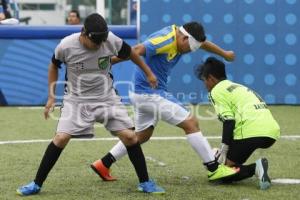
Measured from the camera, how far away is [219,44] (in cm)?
1248

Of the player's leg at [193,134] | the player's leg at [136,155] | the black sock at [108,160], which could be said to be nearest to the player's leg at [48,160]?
the player's leg at [136,155]

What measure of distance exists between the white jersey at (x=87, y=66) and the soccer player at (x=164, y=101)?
26 cm

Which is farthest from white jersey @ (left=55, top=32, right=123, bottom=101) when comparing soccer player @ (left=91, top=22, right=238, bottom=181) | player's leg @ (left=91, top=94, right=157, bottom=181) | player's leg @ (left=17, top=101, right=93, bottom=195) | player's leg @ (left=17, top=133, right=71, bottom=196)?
player's leg @ (left=91, top=94, right=157, bottom=181)

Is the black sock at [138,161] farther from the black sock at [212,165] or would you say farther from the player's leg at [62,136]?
the black sock at [212,165]

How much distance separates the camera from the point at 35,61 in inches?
485

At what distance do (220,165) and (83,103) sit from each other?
1.32m

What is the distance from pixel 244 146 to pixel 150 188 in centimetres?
99

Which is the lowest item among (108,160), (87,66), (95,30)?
(108,160)

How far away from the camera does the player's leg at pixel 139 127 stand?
6.40 metres

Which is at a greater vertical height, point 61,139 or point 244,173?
point 61,139

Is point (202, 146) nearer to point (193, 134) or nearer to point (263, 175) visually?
point (193, 134)

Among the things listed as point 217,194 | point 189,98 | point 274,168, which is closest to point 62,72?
point 189,98

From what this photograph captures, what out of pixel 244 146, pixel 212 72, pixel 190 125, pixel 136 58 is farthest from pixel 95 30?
pixel 244 146

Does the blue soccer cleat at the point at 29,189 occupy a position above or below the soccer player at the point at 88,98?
below
